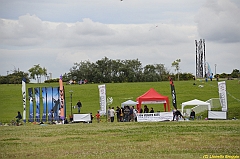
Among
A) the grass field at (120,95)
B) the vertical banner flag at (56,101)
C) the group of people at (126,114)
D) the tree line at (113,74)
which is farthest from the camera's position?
the tree line at (113,74)

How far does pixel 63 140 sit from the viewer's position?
1009 inches

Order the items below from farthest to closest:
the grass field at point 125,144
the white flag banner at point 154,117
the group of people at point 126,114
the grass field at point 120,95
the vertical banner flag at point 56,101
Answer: the grass field at point 120,95 < the vertical banner flag at point 56,101 < the group of people at point 126,114 < the white flag banner at point 154,117 < the grass field at point 125,144

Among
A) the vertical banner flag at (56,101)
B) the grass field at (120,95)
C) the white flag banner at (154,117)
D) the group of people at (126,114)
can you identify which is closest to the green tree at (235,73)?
the grass field at (120,95)

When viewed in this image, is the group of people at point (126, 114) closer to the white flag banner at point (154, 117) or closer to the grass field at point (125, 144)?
the white flag banner at point (154, 117)

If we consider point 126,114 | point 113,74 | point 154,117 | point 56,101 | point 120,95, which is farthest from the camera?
point 113,74

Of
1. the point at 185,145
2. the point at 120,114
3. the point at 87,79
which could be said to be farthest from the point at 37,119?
the point at 87,79

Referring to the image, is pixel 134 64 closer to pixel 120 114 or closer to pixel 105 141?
pixel 120 114

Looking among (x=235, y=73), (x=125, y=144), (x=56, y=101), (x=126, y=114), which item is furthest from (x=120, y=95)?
(x=235, y=73)

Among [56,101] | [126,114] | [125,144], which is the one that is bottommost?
[125,144]

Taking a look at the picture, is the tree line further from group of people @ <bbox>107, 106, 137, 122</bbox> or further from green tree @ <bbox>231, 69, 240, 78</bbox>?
group of people @ <bbox>107, 106, 137, 122</bbox>

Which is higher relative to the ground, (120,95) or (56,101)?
(120,95)

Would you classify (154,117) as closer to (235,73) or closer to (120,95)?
(120,95)

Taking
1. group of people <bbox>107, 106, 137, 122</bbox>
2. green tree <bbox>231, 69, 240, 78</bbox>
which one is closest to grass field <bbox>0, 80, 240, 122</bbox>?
group of people <bbox>107, 106, 137, 122</bbox>

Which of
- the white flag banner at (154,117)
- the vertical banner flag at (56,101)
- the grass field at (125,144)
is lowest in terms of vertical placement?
the grass field at (125,144)
